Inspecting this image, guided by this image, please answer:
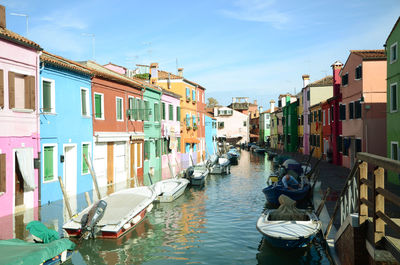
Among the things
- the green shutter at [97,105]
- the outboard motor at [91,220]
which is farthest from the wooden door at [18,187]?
the green shutter at [97,105]

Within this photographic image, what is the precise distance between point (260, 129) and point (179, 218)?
231 ft

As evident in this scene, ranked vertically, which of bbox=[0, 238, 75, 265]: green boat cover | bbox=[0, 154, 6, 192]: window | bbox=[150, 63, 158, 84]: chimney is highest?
bbox=[150, 63, 158, 84]: chimney

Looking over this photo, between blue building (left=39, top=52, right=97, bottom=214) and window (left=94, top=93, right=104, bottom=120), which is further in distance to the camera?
window (left=94, top=93, right=104, bottom=120)

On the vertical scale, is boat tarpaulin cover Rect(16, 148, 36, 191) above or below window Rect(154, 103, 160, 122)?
below

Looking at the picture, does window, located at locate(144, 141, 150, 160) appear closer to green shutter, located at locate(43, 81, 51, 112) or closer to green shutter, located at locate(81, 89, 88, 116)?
green shutter, located at locate(81, 89, 88, 116)

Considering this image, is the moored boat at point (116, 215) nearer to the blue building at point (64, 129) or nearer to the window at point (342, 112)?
the blue building at point (64, 129)

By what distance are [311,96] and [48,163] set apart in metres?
34.6

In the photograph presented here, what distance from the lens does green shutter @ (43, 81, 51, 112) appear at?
53.8 feet

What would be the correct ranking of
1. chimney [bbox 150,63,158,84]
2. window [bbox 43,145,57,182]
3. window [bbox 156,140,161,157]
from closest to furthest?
window [bbox 43,145,57,182] < window [bbox 156,140,161,157] < chimney [bbox 150,63,158,84]

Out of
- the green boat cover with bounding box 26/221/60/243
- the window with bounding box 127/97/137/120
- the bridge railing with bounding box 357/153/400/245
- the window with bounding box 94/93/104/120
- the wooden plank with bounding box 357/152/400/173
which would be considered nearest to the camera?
the wooden plank with bounding box 357/152/400/173

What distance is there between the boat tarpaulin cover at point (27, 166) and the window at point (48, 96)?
7.38 feet

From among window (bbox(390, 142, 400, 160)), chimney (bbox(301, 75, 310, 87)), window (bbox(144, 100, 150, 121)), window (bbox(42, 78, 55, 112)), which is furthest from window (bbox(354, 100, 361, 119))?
chimney (bbox(301, 75, 310, 87))

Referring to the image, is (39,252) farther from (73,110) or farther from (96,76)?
(96,76)

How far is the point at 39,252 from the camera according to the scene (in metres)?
8.13
